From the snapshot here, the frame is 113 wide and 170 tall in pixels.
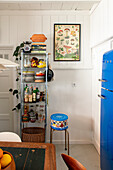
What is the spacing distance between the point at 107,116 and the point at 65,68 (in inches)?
58.7

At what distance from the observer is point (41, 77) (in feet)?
8.98

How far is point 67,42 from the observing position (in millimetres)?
3152

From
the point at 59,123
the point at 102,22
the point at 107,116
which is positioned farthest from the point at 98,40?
the point at 59,123

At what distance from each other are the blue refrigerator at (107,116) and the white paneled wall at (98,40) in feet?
1.67

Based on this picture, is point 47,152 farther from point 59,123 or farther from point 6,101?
point 6,101

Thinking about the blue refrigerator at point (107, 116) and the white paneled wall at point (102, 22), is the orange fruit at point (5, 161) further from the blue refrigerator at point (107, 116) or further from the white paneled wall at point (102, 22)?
the white paneled wall at point (102, 22)

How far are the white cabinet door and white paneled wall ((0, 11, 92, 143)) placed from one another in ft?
2.20

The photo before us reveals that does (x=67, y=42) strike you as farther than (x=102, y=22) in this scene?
Yes

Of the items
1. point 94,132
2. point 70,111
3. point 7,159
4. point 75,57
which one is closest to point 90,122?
point 94,132

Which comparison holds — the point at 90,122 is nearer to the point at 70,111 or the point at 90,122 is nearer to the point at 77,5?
the point at 70,111

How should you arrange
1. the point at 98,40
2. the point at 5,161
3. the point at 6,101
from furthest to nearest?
the point at 6,101 → the point at 98,40 → the point at 5,161

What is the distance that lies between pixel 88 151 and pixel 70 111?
83cm

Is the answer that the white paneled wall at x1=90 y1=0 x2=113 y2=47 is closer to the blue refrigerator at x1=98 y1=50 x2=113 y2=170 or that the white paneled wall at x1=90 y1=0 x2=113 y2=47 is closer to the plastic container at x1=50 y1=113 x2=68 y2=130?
the blue refrigerator at x1=98 y1=50 x2=113 y2=170

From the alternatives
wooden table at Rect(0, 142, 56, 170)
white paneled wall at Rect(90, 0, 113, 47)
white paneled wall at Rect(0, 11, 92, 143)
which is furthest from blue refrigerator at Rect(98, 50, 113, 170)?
white paneled wall at Rect(0, 11, 92, 143)
